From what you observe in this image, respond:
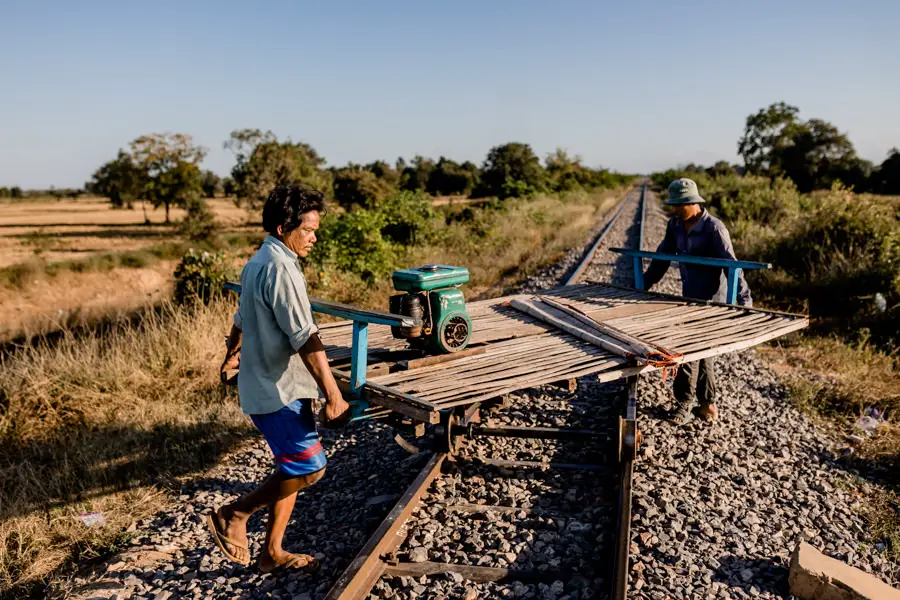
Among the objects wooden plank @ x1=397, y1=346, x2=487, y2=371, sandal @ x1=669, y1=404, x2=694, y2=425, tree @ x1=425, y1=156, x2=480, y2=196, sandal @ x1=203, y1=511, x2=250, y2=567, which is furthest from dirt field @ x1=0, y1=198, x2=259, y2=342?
tree @ x1=425, y1=156, x2=480, y2=196

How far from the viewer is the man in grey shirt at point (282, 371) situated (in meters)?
2.79

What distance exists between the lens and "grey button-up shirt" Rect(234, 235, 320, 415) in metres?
2.77

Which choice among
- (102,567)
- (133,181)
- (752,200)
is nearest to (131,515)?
(102,567)

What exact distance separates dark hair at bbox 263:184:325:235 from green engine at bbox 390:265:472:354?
2.42 ft

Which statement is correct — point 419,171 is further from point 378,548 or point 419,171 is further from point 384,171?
point 378,548

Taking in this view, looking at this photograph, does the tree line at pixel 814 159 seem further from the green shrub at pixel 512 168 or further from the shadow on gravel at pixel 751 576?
the shadow on gravel at pixel 751 576

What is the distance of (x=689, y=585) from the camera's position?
305 cm

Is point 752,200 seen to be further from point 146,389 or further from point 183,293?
point 146,389

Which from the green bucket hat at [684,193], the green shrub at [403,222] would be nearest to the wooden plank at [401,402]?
the green bucket hat at [684,193]

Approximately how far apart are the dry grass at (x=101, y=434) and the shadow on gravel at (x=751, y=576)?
11.8 feet

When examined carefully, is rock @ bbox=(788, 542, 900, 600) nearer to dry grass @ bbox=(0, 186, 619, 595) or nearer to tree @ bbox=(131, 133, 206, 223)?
dry grass @ bbox=(0, 186, 619, 595)

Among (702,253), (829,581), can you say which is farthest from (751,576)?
(702,253)

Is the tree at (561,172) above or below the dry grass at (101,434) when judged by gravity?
above

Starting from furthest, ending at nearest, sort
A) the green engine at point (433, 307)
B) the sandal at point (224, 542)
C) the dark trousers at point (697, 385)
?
the dark trousers at point (697, 385), the green engine at point (433, 307), the sandal at point (224, 542)
